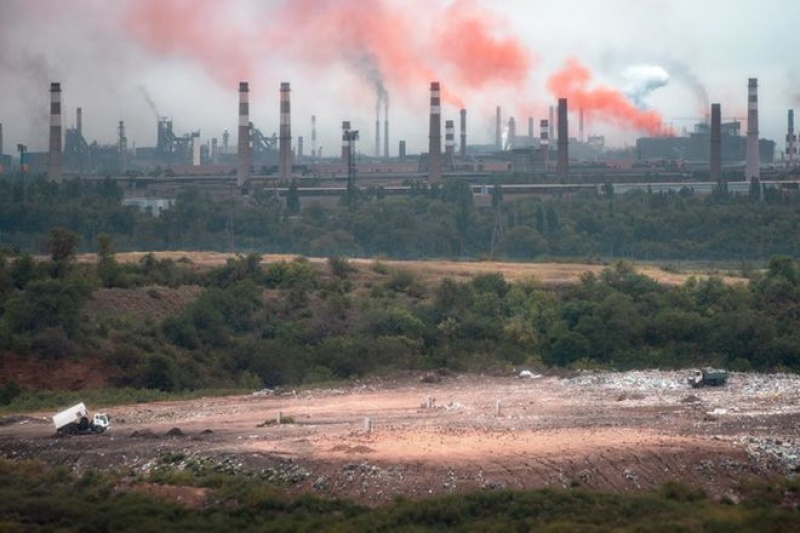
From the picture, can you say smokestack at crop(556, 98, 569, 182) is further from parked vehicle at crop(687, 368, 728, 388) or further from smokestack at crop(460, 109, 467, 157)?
parked vehicle at crop(687, 368, 728, 388)

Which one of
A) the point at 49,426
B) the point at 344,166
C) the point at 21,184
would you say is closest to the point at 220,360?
the point at 49,426

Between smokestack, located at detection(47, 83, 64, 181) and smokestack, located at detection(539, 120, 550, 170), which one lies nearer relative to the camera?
smokestack, located at detection(47, 83, 64, 181)

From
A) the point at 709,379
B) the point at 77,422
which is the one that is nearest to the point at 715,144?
the point at 709,379

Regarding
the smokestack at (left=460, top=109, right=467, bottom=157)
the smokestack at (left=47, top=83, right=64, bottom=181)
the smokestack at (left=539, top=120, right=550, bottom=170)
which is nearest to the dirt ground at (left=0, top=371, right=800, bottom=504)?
the smokestack at (left=47, top=83, right=64, bottom=181)

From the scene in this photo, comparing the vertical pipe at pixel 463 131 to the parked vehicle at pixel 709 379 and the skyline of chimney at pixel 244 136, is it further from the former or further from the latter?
the parked vehicle at pixel 709 379

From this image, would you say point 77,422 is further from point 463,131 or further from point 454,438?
point 463,131

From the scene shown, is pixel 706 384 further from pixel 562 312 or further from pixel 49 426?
pixel 49 426

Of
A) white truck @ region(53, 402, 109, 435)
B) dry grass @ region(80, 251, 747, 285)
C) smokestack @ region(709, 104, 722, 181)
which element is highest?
smokestack @ region(709, 104, 722, 181)

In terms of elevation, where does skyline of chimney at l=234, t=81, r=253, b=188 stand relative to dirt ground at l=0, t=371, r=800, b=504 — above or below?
above
